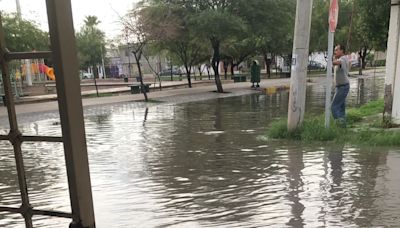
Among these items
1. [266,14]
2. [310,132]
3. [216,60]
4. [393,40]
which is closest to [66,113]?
[310,132]

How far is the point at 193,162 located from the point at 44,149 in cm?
367

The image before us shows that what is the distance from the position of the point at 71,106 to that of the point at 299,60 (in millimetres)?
7074

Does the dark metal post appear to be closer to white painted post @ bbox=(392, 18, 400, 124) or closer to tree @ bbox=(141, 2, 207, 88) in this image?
white painted post @ bbox=(392, 18, 400, 124)

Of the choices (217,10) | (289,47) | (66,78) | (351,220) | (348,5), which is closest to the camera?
(66,78)

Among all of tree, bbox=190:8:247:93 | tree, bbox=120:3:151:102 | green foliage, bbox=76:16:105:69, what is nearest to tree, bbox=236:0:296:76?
tree, bbox=190:8:247:93

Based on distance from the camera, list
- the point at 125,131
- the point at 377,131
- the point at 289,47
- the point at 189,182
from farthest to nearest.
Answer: the point at 289,47 → the point at 125,131 → the point at 377,131 → the point at 189,182

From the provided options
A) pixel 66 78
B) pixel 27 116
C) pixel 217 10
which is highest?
pixel 217 10

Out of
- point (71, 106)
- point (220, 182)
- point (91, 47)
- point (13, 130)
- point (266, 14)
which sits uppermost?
point (266, 14)

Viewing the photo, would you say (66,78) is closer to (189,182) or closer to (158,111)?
(189,182)

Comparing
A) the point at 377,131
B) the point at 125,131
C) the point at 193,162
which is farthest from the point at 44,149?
the point at 377,131

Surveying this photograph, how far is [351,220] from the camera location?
4.29 meters

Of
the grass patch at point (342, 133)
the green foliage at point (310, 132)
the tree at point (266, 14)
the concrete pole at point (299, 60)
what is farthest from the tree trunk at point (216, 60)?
the concrete pole at point (299, 60)

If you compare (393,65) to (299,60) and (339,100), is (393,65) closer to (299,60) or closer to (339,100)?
(339,100)

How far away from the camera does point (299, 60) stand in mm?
8586
